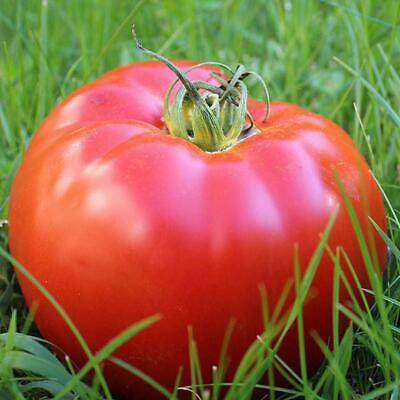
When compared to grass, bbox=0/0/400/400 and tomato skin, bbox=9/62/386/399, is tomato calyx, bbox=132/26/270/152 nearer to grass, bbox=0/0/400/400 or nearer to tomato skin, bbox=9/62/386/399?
tomato skin, bbox=9/62/386/399

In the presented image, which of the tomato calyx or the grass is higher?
the tomato calyx

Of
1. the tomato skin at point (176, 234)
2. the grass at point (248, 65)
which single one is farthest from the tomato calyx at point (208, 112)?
the grass at point (248, 65)

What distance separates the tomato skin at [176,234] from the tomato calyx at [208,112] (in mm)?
36

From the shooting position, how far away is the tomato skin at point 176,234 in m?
1.15

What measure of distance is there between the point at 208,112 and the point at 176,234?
8.9 inches

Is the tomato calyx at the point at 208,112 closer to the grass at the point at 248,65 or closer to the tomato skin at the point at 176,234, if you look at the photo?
the tomato skin at the point at 176,234

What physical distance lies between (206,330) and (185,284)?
9 cm

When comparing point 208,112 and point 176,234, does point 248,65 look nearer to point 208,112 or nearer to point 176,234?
point 208,112

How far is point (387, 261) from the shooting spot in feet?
4.86

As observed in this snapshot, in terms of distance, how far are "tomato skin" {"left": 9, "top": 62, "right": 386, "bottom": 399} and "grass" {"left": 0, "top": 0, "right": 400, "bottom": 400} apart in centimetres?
6

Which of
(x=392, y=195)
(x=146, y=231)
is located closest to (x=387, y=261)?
(x=392, y=195)

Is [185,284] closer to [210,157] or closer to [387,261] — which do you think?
[210,157]

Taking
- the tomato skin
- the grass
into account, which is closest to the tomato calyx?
the tomato skin

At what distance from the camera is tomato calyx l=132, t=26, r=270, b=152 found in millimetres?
1253
